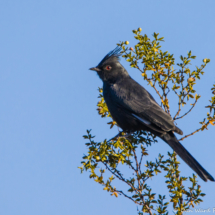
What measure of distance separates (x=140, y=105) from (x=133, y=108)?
0.14 meters

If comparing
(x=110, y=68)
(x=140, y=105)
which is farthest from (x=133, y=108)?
(x=110, y=68)

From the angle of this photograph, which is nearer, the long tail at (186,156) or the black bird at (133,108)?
the long tail at (186,156)

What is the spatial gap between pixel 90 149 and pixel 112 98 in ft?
5.20

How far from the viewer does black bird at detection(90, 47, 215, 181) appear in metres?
5.46

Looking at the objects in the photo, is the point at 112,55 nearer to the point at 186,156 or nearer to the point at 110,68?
the point at 110,68

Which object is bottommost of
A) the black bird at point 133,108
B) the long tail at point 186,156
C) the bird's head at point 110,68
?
the long tail at point 186,156

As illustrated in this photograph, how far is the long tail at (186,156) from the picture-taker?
199 inches

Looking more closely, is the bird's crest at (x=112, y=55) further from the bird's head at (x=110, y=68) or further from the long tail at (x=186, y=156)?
the long tail at (x=186, y=156)

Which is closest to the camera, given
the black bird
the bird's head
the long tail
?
the long tail

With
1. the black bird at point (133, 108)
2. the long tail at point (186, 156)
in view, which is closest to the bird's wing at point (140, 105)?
the black bird at point (133, 108)

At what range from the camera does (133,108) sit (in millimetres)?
5984

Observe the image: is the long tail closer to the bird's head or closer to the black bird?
the black bird

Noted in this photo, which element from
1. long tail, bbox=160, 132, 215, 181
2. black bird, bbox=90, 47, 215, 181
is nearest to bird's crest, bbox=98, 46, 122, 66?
black bird, bbox=90, 47, 215, 181

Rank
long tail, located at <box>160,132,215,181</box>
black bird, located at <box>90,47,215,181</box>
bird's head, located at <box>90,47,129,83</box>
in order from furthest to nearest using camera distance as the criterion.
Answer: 1. bird's head, located at <box>90,47,129,83</box>
2. black bird, located at <box>90,47,215,181</box>
3. long tail, located at <box>160,132,215,181</box>
